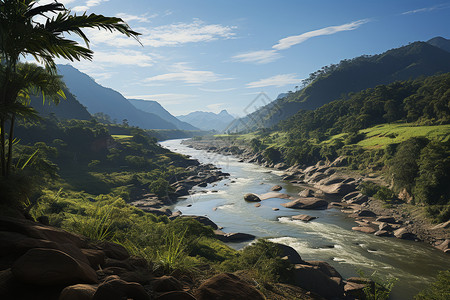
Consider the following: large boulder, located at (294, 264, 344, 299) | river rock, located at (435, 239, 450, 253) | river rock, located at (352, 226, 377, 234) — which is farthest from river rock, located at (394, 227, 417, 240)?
large boulder, located at (294, 264, 344, 299)

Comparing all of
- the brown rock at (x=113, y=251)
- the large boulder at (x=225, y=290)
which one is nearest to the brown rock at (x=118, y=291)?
the large boulder at (x=225, y=290)

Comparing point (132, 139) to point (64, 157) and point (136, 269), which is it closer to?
point (64, 157)

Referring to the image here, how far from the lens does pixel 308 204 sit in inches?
1858

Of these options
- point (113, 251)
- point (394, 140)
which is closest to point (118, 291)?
point (113, 251)

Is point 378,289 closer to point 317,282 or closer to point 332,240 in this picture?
point 317,282

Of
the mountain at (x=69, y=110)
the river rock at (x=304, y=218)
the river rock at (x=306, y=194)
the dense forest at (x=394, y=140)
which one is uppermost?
the mountain at (x=69, y=110)

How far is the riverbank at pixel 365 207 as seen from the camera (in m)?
32.7

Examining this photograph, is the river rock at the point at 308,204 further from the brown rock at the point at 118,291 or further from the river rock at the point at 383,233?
the brown rock at the point at 118,291

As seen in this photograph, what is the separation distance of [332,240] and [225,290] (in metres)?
31.7

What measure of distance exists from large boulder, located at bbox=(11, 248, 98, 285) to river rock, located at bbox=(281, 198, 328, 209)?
Answer: 152 ft

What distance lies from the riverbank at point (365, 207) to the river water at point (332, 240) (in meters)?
1.55

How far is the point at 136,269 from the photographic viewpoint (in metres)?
6.11

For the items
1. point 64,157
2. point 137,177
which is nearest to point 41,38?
point 137,177

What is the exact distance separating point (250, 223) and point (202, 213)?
10144 millimetres
